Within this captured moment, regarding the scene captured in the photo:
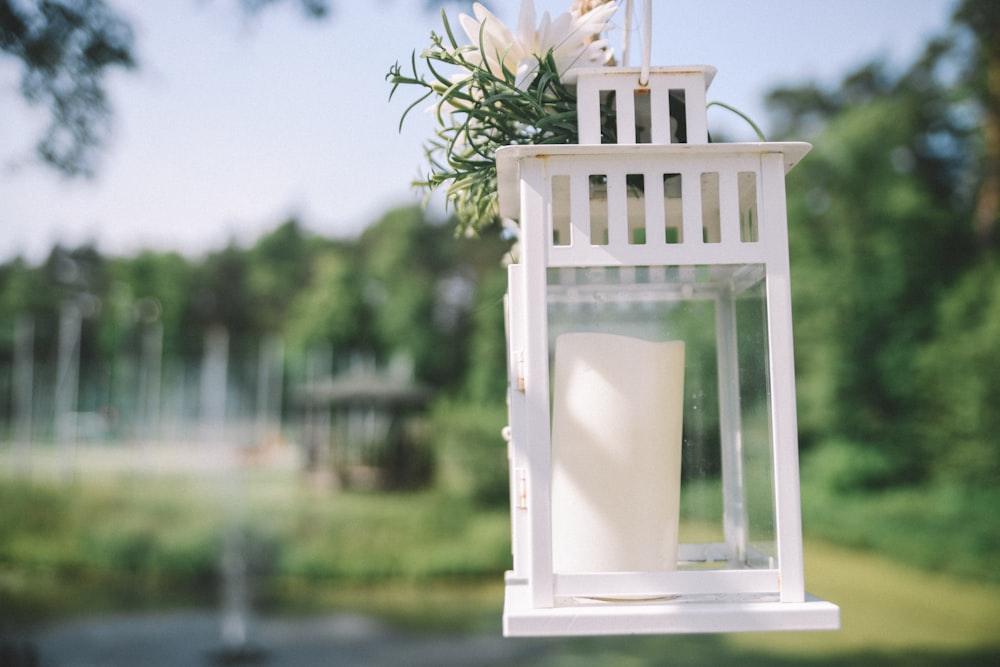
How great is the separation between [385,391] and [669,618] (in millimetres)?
10334

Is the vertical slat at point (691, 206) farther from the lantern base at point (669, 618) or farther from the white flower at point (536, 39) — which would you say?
the lantern base at point (669, 618)

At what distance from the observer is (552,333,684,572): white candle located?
73cm

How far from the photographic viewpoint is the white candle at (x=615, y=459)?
0.73 m

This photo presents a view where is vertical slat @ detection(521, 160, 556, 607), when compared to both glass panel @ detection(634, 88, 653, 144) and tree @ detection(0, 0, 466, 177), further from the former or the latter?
tree @ detection(0, 0, 466, 177)

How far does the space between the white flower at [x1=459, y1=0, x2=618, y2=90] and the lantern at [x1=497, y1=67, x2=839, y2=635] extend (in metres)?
0.06

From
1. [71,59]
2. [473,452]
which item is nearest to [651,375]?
[71,59]

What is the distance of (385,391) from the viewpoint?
10812 millimetres

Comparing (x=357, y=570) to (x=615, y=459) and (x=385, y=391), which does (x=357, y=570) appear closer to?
(x=385, y=391)

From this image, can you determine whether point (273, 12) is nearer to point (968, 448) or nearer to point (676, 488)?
point (676, 488)

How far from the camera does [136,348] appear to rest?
43.6ft

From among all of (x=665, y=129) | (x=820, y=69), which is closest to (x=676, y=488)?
(x=665, y=129)

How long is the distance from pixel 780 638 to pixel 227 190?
9.35 meters

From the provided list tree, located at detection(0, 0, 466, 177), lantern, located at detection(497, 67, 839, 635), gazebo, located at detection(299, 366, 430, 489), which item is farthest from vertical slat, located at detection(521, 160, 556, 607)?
gazebo, located at detection(299, 366, 430, 489)

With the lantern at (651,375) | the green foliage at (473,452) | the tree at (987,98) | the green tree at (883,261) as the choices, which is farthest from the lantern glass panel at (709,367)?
the tree at (987,98)
